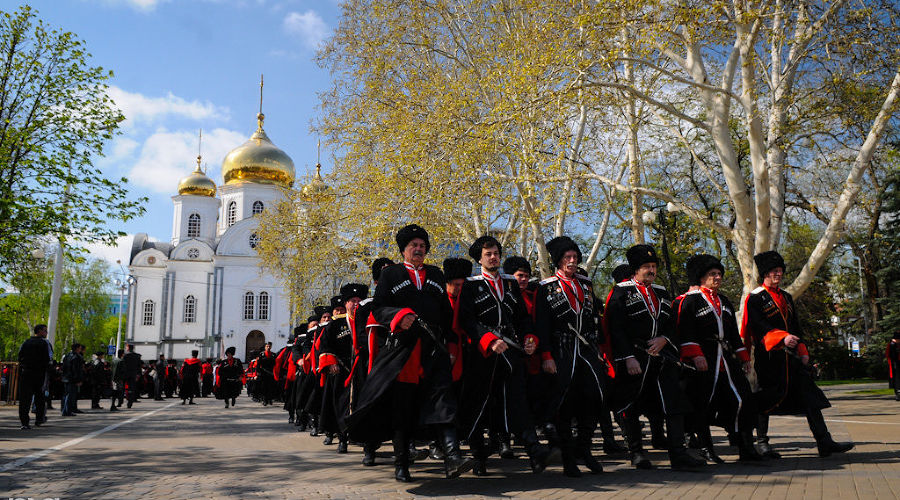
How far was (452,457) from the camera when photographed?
614 centimetres

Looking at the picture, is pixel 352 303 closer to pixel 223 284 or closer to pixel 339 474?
pixel 339 474

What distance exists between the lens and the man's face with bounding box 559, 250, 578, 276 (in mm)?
7359

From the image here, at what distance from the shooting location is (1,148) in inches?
649

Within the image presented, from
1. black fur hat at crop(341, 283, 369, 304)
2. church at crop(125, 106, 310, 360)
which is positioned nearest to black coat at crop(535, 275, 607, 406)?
black fur hat at crop(341, 283, 369, 304)

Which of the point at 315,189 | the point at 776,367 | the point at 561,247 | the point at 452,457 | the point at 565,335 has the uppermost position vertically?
the point at 315,189

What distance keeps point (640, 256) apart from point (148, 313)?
219 ft

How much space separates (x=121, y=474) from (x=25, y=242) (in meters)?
12.1

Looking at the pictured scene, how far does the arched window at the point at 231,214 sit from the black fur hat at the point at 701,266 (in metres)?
62.8

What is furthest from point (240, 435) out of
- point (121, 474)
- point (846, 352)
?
point (846, 352)

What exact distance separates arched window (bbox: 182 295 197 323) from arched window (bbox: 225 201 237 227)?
24.4ft

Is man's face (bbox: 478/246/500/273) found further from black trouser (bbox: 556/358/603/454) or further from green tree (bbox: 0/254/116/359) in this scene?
green tree (bbox: 0/254/116/359)

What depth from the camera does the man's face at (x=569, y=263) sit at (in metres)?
7.36

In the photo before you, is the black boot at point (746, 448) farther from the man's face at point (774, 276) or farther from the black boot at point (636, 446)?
the man's face at point (774, 276)

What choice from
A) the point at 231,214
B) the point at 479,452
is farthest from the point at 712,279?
the point at 231,214
